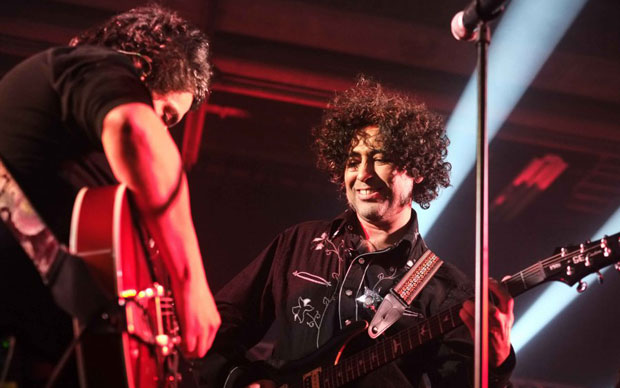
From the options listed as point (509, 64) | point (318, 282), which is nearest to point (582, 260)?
point (318, 282)

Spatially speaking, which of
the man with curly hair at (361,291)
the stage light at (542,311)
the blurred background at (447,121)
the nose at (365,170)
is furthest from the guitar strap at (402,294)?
the stage light at (542,311)

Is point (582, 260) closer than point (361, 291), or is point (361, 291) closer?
point (582, 260)

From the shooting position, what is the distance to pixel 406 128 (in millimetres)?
3912

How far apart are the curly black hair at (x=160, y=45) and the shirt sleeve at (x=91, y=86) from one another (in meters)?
0.41

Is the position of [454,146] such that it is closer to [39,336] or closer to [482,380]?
[482,380]

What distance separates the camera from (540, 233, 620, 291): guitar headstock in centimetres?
290

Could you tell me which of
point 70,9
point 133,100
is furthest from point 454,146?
point 133,100

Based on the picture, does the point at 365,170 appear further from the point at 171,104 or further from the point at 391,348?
the point at 171,104

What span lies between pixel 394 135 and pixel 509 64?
2.11m

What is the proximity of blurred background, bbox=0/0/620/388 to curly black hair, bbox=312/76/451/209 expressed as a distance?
4.50 feet

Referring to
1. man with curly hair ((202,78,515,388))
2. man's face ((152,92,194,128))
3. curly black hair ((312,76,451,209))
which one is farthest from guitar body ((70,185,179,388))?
curly black hair ((312,76,451,209))

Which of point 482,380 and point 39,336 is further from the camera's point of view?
point 482,380

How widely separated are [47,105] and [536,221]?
6.40 metres

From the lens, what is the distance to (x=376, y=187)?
3506 millimetres
